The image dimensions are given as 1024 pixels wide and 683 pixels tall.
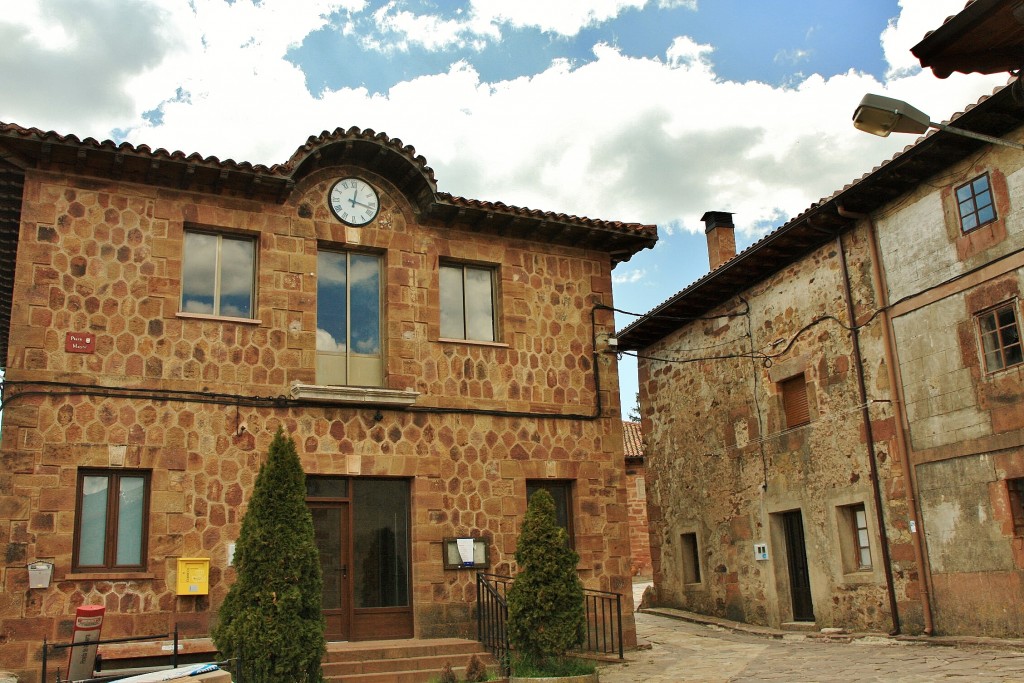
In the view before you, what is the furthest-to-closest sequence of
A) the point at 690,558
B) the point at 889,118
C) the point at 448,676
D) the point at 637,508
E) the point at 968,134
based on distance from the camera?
the point at 637,508
the point at 690,558
the point at 448,676
the point at 968,134
the point at 889,118

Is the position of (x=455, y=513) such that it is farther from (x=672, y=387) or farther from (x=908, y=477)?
(x=672, y=387)

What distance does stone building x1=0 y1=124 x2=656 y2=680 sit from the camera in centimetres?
1129

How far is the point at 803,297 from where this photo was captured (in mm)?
16500

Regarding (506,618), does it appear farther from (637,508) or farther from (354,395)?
(637,508)

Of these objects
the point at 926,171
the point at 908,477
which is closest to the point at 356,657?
the point at 908,477

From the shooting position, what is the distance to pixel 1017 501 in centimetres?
1238

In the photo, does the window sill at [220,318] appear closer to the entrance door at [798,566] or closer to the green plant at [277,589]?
the green plant at [277,589]

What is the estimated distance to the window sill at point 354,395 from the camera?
12.4 m

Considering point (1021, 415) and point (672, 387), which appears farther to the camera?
point (672, 387)

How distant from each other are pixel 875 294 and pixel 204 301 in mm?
9702

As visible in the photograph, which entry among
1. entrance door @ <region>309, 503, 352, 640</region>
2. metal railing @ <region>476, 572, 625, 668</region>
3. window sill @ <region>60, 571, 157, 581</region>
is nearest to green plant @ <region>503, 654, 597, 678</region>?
metal railing @ <region>476, 572, 625, 668</region>

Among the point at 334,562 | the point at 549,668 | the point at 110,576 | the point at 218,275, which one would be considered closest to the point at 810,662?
the point at 549,668

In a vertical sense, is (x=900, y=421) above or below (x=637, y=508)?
above

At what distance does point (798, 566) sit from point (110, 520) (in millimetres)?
11266
